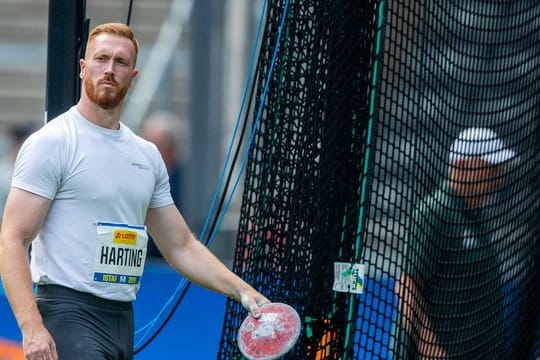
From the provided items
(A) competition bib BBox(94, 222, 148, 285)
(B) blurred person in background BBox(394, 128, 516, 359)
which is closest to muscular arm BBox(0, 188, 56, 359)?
(A) competition bib BBox(94, 222, 148, 285)

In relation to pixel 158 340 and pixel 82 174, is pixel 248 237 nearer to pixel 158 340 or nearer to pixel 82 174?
pixel 82 174

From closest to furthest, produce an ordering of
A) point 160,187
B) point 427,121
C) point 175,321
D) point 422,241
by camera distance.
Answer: point 160,187 → point 422,241 → point 427,121 → point 175,321

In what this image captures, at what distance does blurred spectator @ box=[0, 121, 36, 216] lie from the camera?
11812mm

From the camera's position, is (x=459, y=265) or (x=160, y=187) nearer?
(x=160, y=187)

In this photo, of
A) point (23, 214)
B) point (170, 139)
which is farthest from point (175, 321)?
point (170, 139)

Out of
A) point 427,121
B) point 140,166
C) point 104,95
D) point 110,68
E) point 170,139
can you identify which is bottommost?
point 170,139

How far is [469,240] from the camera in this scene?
20.3 ft

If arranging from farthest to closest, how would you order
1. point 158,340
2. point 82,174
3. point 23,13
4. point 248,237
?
point 23,13 → point 158,340 → point 248,237 → point 82,174

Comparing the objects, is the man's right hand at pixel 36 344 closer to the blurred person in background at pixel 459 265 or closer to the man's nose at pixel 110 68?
the man's nose at pixel 110 68

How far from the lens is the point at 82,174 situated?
4445 millimetres

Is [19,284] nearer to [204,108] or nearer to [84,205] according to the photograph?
[84,205]

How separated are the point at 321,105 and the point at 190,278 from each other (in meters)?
0.96

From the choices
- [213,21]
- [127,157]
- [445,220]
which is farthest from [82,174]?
[213,21]

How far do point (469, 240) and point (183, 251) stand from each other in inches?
74.0
